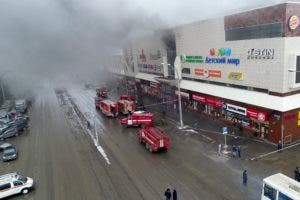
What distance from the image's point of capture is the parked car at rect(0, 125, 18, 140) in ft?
115

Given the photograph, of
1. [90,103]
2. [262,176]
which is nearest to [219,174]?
[262,176]

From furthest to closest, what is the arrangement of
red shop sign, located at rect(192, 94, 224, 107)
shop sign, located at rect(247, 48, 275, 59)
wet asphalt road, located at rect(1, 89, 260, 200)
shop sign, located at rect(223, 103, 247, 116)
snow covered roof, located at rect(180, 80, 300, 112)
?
red shop sign, located at rect(192, 94, 224, 107) → shop sign, located at rect(223, 103, 247, 116) → shop sign, located at rect(247, 48, 275, 59) → snow covered roof, located at rect(180, 80, 300, 112) → wet asphalt road, located at rect(1, 89, 260, 200)

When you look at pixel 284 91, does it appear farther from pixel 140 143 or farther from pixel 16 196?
pixel 16 196

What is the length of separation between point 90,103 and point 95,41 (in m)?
16.2

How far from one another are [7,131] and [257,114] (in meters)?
29.7

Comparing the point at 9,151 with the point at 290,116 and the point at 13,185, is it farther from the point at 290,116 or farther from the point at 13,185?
the point at 290,116

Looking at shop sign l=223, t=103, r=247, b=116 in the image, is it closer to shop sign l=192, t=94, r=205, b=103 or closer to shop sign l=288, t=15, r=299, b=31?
shop sign l=192, t=94, r=205, b=103

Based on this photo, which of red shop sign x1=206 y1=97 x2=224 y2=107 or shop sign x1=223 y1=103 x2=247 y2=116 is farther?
red shop sign x1=206 y1=97 x2=224 y2=107

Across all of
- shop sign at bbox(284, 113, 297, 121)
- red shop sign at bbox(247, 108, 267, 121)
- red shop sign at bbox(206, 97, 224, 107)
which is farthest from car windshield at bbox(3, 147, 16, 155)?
shop sign at bbox(284, 113, 297, 121)

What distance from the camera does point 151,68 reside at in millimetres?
54000

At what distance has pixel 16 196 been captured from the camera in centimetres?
2061

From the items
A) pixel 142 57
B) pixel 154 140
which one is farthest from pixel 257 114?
pixel 142 57

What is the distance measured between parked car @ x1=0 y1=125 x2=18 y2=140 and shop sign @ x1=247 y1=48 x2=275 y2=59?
97.2 ft

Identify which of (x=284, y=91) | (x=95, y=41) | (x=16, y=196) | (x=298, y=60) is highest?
(x=95, y=41)
